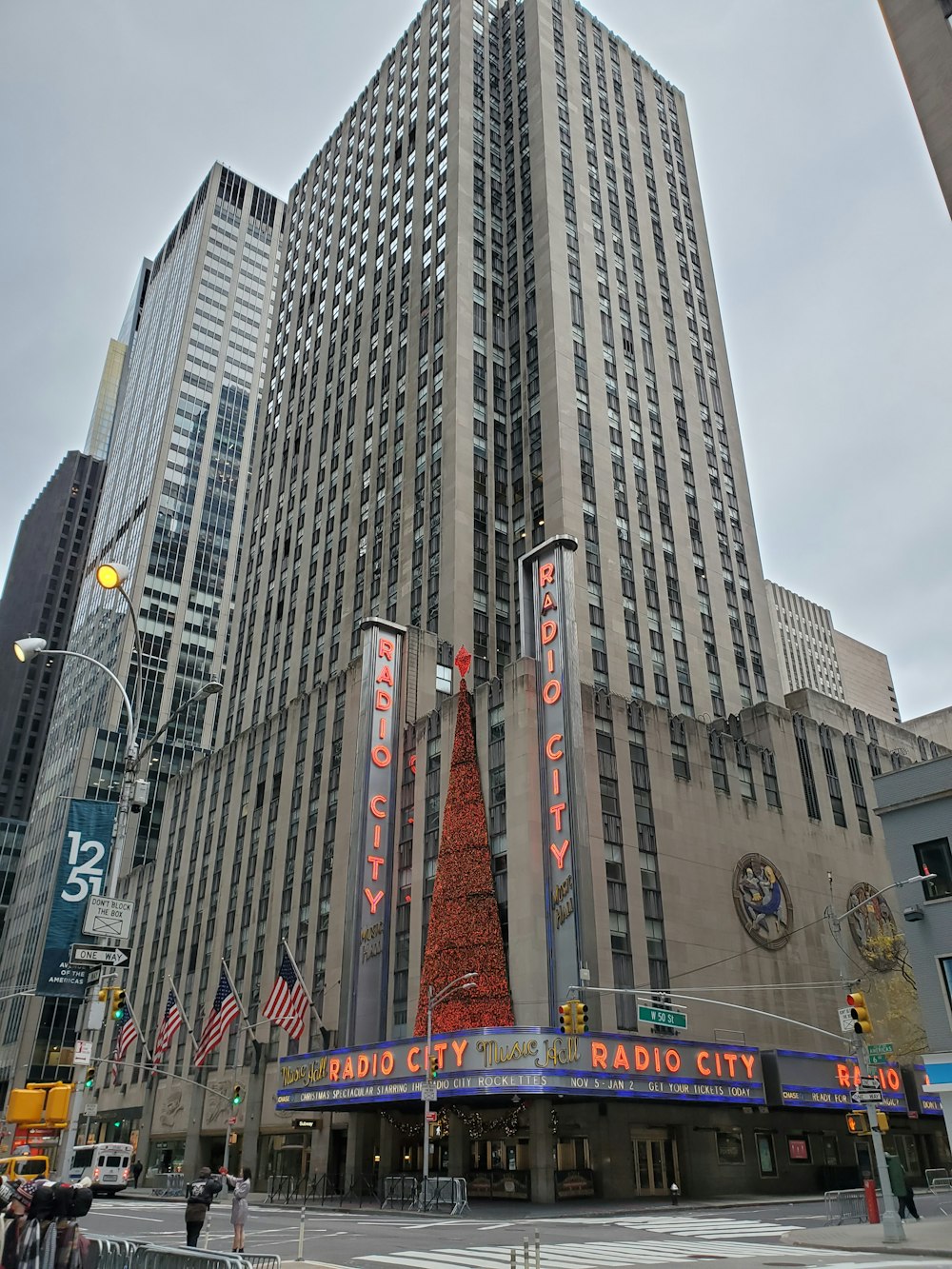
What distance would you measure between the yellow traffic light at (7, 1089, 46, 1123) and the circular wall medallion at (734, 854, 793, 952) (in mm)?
46754

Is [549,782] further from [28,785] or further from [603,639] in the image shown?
[28,785]

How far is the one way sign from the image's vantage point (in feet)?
58.4

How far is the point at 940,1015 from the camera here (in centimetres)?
3097

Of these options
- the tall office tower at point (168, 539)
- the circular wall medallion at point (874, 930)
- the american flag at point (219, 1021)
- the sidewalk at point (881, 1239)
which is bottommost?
the sidewalk at point (881, 1239)

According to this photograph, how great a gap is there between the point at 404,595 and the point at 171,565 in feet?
244

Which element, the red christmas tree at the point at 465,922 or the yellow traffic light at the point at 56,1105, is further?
the red christmas tree at the point at 465,922

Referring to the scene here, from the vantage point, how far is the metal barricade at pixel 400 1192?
42.3 meters

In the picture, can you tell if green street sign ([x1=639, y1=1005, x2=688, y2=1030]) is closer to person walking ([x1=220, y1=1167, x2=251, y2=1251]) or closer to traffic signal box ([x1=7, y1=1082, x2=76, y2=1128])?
person walking ([x1=220, y1=1167, x2=251, y2=1251])

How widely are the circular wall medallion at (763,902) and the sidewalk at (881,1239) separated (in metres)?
26.7

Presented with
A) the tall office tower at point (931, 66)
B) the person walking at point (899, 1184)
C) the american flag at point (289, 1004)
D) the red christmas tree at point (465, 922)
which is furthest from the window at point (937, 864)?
the american flag at point (289, 1004)

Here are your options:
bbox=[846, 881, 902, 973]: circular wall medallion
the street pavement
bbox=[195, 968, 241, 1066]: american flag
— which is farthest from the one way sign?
bbox=[846, 881, 902, 973]: circular wall medallion

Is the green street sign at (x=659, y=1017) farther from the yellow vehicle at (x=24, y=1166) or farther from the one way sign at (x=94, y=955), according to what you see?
the one way sign at (x=94, y=955)

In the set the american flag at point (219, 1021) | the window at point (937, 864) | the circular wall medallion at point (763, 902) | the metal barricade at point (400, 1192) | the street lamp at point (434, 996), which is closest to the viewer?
the window at point (937, 864)

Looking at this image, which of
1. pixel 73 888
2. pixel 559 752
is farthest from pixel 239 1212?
pixel 559 752
